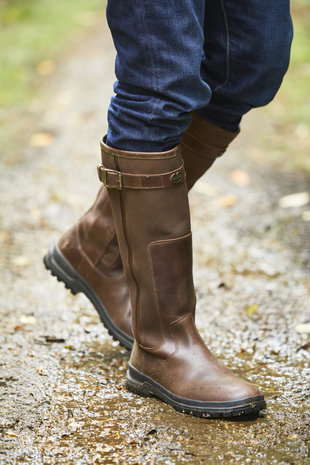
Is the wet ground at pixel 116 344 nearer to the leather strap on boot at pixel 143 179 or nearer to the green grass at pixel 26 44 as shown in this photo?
the green grass at pixel 26 44

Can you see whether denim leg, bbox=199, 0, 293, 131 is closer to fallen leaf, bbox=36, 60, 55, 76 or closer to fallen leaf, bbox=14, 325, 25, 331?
fallen leaf, bbox=14, 325, 25, 331

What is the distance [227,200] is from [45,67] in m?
2.44

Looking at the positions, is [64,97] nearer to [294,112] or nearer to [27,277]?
[294,112]

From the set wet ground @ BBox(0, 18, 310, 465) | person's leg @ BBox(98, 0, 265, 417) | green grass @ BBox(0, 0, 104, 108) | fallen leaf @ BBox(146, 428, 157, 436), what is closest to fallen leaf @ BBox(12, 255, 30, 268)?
wet ground @ BBox(0, 18, 310, 465)

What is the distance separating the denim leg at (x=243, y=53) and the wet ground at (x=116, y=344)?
2.15 feet

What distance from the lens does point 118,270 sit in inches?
62.8

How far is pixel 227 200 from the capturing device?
2699 millimetres

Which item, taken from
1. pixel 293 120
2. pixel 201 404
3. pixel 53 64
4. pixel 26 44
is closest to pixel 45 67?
pixel 53 64

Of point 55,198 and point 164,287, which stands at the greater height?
point 164,287

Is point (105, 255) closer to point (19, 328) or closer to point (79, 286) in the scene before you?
point (79, 286)

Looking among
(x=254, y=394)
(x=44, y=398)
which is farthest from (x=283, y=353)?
(x=44, y=398)

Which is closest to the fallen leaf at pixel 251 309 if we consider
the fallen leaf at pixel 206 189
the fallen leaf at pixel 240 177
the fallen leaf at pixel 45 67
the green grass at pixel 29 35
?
the fallen leaf at pixel 206 189

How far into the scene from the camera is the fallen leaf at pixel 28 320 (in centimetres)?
179

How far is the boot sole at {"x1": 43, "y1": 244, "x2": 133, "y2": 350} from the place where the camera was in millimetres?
1551
